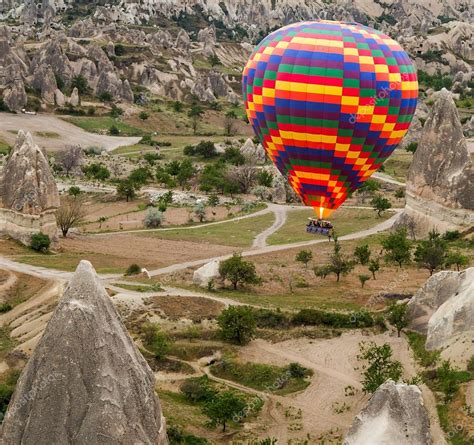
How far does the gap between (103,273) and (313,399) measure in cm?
1742

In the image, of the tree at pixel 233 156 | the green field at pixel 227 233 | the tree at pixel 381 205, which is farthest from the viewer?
the tree at pixel 233 156

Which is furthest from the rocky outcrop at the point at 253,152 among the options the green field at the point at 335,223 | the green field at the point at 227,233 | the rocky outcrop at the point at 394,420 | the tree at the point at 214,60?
the tree at the point at 214,60

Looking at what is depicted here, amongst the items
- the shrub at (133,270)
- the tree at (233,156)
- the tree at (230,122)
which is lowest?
the tree at (230,122)

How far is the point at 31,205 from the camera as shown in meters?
52.3

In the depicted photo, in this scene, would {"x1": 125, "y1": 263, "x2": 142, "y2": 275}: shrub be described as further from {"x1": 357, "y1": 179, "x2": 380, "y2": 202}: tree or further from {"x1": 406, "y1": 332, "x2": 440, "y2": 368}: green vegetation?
{"x1": 357, "y1": 179, "x2": 380, "y2": 202}: tree

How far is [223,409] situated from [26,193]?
26429 millimetres

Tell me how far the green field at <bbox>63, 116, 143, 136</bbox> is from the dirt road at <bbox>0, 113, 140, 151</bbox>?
1.64m

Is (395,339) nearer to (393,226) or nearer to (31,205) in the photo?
(393,226)

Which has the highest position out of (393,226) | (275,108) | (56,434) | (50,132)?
(275,108)

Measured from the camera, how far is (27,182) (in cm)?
5244

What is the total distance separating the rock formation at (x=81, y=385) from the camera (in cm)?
2125

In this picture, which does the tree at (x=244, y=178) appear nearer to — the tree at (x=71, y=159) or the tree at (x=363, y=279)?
the tree at (x=71, y=159)

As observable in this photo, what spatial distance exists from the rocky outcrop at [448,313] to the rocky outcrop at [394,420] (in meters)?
9.79

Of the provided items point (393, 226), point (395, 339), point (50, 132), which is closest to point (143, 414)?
point (395, 339)
